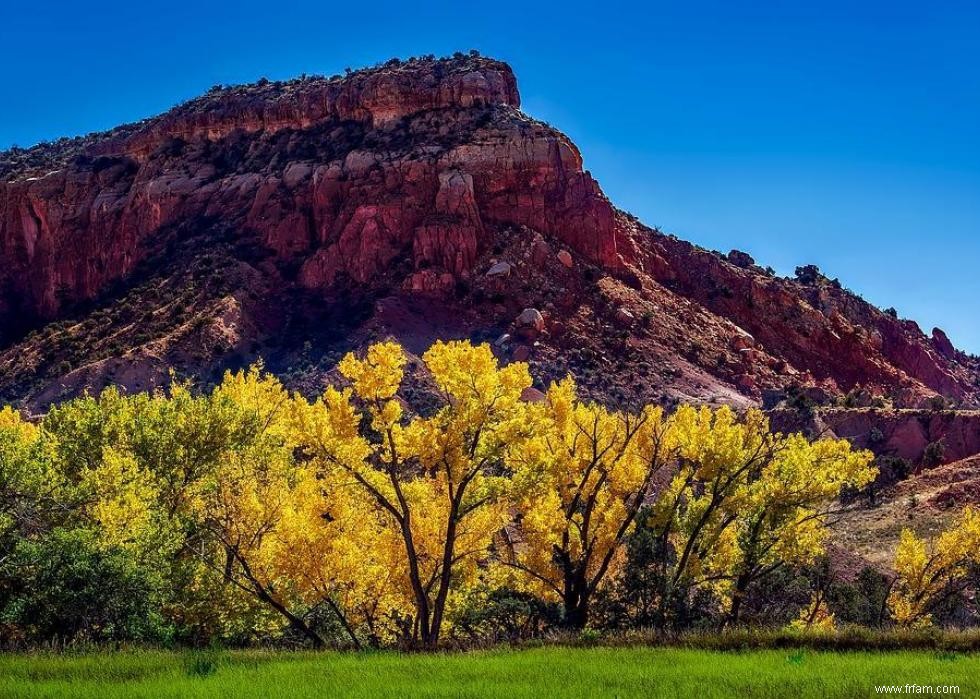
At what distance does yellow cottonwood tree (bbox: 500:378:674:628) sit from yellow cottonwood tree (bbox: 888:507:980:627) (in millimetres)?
9304

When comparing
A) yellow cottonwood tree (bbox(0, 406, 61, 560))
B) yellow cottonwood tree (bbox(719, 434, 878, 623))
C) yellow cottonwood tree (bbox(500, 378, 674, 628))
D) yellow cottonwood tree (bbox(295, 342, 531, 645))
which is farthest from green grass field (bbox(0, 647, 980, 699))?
yellow cottonwood tree (bbox(719, 434, 878, 623))

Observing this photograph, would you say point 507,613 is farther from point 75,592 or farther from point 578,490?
point 75,592

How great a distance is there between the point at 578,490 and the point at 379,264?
53513 millimetres

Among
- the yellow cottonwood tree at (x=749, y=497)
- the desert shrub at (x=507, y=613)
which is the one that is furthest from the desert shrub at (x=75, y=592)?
the yellow cottonwood tree at (x=749, y=497)

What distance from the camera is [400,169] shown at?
7425 centimetres

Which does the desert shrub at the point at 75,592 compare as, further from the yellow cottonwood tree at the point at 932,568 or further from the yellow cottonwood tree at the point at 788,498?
the yellow cottonwood tree at the point at 932,568

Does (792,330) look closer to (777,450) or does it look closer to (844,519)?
(844,519)

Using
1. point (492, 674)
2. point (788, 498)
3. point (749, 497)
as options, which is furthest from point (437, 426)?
point (788, 498)

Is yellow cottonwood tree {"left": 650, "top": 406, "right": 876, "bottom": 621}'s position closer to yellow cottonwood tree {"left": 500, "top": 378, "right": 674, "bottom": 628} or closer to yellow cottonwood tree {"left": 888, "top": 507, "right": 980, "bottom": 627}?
yellow cottonwood tree {"left": 500, "top": 378, "right": 674, "bottom": 628}

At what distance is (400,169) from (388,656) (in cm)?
6426

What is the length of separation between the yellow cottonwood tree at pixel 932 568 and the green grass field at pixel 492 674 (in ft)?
41.5

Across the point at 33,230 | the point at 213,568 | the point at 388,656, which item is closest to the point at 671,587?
the point at 388,656

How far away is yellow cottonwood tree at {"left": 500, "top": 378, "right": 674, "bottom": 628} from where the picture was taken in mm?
18469

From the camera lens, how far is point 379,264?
70.4 m
